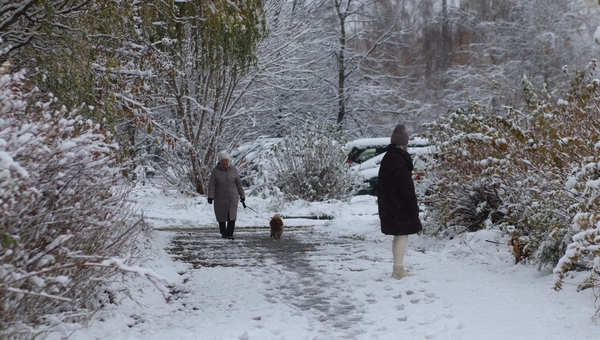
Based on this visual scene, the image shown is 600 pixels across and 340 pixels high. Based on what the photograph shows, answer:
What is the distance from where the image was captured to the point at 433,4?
38781 millimetres

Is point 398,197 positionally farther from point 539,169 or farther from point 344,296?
point 539,169

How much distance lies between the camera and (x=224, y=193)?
41.1ft

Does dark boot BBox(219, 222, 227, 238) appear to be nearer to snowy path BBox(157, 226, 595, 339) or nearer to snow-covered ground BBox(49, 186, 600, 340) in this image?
snow-covered ground BBox(49, 186, 600, 340)

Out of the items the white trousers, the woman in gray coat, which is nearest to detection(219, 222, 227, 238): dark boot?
the woman in gray coat

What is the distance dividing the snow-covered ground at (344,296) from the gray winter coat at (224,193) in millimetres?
604

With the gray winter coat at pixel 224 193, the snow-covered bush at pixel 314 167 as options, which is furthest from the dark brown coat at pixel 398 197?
the snow-covered bush at pixel 314 167

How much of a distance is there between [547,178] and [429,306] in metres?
2.31

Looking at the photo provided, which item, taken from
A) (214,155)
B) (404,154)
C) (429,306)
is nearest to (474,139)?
(404,154)

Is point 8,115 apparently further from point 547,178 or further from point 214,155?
point 214,155

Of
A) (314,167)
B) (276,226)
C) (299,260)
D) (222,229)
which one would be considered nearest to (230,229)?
(222,229)

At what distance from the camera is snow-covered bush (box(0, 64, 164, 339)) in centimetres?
418

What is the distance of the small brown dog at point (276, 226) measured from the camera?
12301mm

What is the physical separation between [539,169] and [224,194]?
6.09 meters

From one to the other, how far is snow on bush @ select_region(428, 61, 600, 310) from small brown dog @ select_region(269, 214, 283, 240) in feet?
8.68
